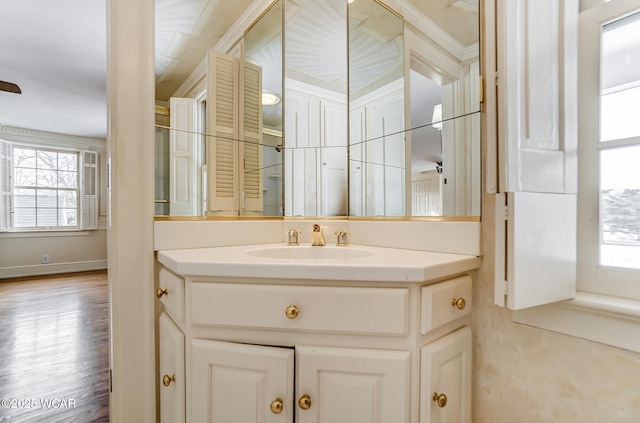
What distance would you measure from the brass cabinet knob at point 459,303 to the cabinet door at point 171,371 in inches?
32.2

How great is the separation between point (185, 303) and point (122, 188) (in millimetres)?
526

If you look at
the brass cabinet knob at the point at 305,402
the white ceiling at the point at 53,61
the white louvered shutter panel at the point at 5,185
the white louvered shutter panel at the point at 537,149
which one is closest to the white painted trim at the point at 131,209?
the brass cabinet knob at the point at 305,402

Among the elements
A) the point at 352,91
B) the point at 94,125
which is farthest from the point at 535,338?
the point at 94,125

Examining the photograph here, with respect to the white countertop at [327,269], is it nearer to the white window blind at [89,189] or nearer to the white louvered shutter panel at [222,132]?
the white louvered shutter panel at [222,132]

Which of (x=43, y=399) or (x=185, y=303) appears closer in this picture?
(x=185, y=303)

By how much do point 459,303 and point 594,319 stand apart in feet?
1.11

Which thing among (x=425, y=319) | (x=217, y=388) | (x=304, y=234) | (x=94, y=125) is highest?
(x=94, y=125)

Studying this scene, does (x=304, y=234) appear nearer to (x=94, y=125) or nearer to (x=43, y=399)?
(x=43, y=399)

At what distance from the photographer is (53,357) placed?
6.62 ft

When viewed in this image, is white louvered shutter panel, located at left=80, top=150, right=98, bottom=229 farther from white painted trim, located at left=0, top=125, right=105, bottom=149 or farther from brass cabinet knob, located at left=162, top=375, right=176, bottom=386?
brass cabinet knob, located at left=162, top=375, right=176, bottom=386

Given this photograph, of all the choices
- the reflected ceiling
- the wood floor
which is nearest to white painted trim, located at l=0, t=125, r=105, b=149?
the wood floor

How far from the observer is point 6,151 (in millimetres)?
4559

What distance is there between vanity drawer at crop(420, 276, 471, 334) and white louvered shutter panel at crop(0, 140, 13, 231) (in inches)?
252

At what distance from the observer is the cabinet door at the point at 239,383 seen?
0.79 metres
